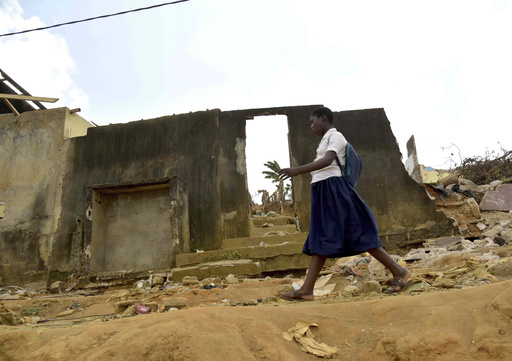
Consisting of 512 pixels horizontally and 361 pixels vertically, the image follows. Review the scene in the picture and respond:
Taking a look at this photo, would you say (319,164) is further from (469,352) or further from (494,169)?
(494,169)

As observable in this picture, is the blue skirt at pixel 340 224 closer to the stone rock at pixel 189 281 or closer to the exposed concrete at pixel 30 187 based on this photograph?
the stone rock at pixel 189 281

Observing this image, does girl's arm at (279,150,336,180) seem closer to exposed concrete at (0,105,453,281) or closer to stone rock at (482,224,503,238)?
exposed concrete at (0,105,453,281)

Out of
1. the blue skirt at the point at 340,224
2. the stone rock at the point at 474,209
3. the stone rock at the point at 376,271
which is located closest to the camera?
the blue skirt at the point at 340,224

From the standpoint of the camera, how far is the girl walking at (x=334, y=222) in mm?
2949

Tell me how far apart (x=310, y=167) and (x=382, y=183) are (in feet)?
19.2

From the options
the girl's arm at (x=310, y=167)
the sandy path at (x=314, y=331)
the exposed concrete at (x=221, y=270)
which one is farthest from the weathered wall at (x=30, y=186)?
the girl's arm at (x=310, y=167)

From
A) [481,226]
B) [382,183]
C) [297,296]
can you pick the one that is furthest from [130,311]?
[481,226]

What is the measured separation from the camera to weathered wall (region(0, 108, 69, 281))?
28.3 ft

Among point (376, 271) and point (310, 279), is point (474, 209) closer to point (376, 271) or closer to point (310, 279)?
point (376, 271)

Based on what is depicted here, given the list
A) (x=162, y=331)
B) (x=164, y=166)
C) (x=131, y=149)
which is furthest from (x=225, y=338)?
(x=131, y=149)

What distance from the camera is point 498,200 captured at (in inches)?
344

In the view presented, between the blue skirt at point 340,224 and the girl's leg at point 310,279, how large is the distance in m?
0.07

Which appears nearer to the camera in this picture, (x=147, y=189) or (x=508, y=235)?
(x=508, y=235)

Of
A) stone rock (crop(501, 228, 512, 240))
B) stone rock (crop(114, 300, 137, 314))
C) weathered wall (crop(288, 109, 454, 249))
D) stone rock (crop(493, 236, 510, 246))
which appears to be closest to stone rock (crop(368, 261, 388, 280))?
stone rock (crop(493, 236, 510, 246))
